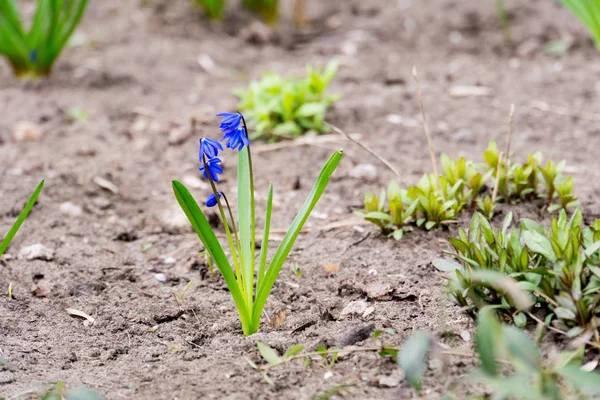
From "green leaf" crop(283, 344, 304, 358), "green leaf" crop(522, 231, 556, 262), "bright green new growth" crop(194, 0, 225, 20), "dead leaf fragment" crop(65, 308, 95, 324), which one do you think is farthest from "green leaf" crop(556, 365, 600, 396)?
"bright green new growth" crop(194, 0, 225, 20)

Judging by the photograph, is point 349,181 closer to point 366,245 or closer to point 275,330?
point 366,245

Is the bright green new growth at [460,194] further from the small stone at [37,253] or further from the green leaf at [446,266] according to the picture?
the small stone at [37,253]

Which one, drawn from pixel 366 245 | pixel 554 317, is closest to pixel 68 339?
pixel 366 245

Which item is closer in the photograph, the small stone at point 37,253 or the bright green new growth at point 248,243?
the bright green new growth at point 248,243

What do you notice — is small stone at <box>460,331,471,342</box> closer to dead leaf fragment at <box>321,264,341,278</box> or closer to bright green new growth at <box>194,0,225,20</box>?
dead leaf fragment at <box>321,264,341,278</box>

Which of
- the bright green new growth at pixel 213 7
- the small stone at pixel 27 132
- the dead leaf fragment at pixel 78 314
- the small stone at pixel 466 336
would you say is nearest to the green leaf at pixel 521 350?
the small stone at pixel 466 336

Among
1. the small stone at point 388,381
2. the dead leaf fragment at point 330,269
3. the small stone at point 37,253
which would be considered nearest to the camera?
the small stone at point 388,381

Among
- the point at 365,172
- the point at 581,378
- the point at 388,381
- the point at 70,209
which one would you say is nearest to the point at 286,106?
the point at 365,172
